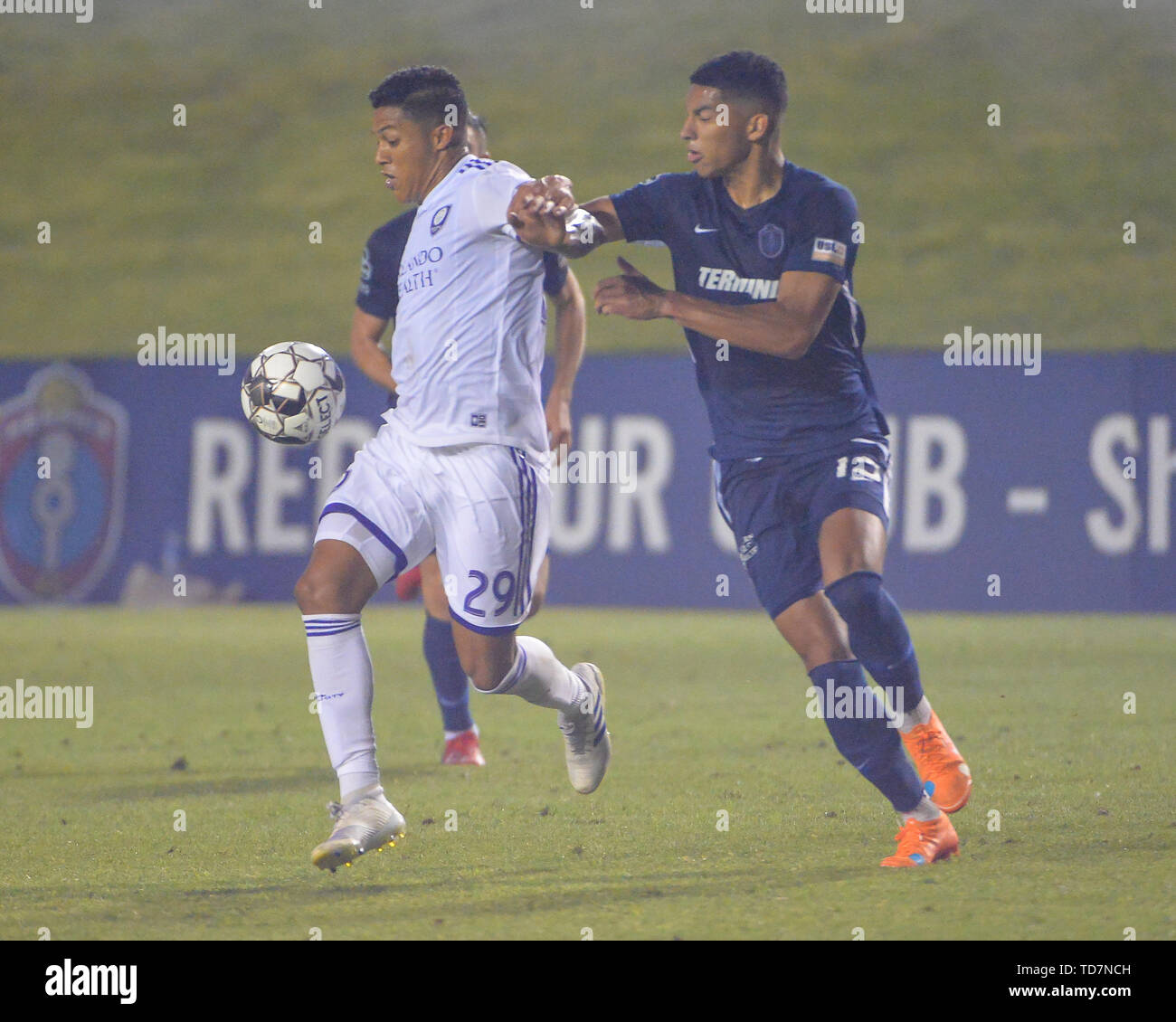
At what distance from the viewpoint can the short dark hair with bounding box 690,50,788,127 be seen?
5141 millimetres

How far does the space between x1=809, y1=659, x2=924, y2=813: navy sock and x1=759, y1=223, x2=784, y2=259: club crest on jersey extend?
133 cm

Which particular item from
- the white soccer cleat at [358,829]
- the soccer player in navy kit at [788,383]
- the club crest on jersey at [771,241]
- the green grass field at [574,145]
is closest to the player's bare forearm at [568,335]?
the soccer player in navy kit at [788,383]

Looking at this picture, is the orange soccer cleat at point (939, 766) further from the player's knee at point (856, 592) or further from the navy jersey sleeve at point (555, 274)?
the navy jersey sleeve at point (555, 274)

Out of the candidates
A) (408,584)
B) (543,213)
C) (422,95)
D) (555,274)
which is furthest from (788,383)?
(408,584)

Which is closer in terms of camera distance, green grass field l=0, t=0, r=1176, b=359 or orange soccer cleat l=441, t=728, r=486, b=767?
orange soccer cleat l=441, t=728, r=486, b=767

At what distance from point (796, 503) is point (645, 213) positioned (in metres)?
1.09

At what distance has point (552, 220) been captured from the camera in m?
4.87

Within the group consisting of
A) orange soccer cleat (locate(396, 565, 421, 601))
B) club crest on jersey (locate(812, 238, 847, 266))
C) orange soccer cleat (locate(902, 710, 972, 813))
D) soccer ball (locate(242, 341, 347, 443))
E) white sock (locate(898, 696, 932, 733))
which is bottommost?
orange soccer cleat (locate(902, 710, 972, 813))

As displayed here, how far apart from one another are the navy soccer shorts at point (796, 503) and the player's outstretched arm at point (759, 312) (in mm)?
384

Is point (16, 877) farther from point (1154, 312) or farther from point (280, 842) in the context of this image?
point (1154, 312)

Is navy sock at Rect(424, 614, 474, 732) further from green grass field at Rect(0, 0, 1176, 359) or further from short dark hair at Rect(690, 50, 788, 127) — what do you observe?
green grass field at Rect(0, 0, 1176, 359)

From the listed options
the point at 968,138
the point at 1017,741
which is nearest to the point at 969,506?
the point at 1017,741

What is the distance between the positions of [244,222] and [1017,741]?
17.5 m

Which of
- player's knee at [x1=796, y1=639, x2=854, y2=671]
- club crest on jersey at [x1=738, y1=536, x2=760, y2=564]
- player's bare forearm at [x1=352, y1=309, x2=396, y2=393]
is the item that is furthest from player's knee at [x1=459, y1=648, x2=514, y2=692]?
player's bare forearm at [x1=352, y1=309, x2=396, y2=393]
